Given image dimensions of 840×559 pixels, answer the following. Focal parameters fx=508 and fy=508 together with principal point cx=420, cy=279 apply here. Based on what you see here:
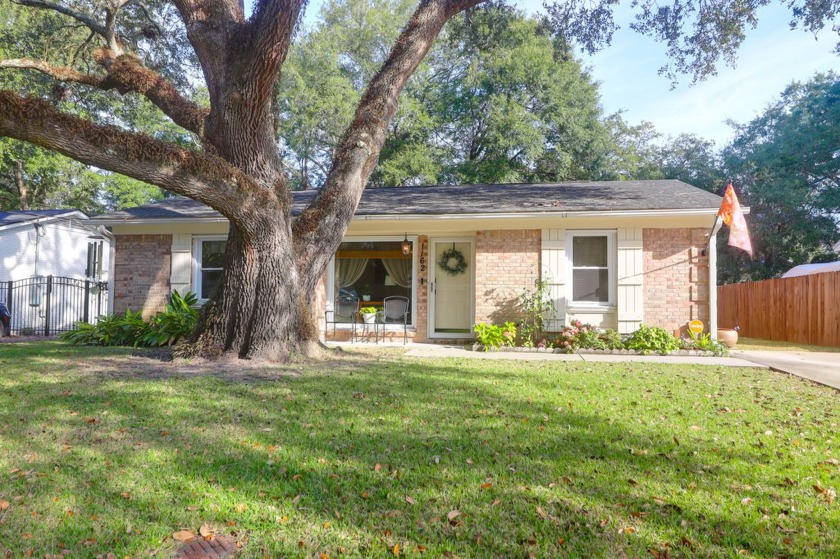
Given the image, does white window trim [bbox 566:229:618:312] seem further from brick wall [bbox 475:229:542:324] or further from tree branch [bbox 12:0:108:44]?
tree branch [bbox 12:0:108:44]

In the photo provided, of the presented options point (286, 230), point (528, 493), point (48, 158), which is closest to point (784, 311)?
point (286, 230)

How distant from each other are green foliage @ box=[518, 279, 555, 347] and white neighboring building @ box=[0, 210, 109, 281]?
1332cm

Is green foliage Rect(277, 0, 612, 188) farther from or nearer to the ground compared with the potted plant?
farther from the ground

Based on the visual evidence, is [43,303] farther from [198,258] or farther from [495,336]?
[495,336]

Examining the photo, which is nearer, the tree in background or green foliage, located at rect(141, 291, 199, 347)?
green foliage, located at rect(141, 291, 199, 347)

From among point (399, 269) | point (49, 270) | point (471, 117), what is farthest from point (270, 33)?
point (471, 117)

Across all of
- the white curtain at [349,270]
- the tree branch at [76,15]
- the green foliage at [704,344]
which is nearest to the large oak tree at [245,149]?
the tree branch at [76,15]

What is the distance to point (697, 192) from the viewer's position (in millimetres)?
10805

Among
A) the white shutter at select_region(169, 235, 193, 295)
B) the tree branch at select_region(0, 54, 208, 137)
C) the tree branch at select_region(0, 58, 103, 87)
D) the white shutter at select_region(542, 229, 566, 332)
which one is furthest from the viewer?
the white shutter at select_region(169, 235, 193, 295)

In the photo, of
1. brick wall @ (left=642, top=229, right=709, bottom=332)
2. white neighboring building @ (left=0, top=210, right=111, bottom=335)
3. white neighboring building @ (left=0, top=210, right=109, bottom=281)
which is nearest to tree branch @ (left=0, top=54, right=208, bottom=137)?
white neighboring building @ (left=0, top=210, right=111, bottom=335)

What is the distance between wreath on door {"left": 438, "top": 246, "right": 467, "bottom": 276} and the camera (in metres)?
11.0

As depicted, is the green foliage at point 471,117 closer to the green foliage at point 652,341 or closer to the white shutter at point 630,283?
the white shutter at point 630,283

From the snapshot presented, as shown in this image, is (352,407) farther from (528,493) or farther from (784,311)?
(784,311)

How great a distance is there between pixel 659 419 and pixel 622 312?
5.90 m
